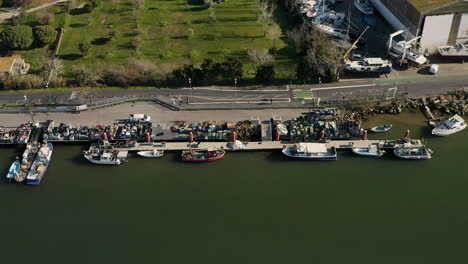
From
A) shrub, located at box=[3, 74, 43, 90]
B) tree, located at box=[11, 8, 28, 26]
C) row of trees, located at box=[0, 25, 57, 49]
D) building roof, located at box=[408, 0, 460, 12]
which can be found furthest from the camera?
tree, located at box=[11, 8, 28, 26]

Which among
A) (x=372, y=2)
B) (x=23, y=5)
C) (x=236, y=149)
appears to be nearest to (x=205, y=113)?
(x=236, y=149)

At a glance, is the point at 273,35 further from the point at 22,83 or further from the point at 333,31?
the point at 22,83

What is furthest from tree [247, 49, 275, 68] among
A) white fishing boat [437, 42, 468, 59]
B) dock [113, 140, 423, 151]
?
white fishing boat [437, 42, 468, 59]

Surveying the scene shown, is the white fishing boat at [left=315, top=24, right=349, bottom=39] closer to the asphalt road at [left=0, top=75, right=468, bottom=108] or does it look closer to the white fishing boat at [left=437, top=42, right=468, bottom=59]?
the asphalt road at [left=0, top=75, right=468, bottom=108]

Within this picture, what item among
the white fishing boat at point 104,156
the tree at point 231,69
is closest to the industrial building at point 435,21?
the tree at point 231,69

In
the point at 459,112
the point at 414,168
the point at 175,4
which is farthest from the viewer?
the point at 175,4

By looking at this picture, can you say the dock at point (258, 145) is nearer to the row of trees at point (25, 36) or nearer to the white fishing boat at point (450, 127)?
the white fishing boat at point (450, 127)

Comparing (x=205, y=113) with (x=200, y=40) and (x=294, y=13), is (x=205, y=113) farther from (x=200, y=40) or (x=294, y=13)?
(x=294, y=13)
